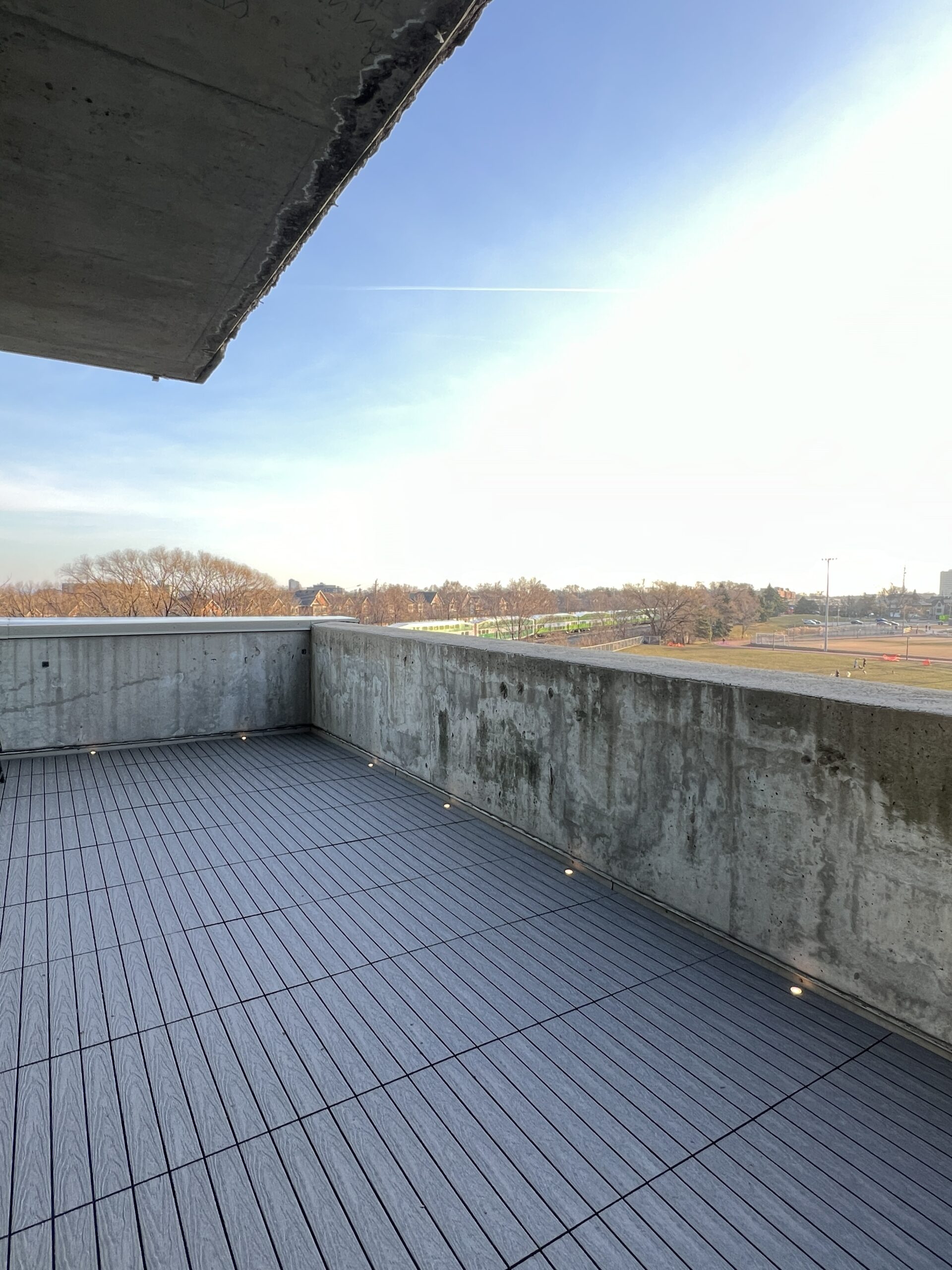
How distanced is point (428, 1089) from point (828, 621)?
376cm

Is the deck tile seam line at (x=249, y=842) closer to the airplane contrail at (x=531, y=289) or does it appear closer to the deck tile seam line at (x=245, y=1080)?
the deck tile seam line at (x=245, y=1080)

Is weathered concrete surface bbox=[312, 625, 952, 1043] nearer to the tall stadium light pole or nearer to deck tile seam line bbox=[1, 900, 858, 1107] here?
deck tile seam line bbox=[1, 900, 858, 1107]

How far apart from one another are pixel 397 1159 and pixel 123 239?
3.33 m

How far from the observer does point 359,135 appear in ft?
6.10

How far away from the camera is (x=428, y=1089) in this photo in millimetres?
1695

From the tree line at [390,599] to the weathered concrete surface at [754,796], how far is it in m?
1.34

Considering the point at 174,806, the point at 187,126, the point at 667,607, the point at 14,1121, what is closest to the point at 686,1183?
the point at 14,1121

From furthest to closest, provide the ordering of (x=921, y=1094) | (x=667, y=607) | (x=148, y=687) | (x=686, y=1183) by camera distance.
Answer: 1. (x=148, y=687)
2. (x=667, y=607)
3. (x=921, y=1094)
4. (x=686, y=1183)

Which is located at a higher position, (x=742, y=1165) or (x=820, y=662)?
(x=820, y=662)

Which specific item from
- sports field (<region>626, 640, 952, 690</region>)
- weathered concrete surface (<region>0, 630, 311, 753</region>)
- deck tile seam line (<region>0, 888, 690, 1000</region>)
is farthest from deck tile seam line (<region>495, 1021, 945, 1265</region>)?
weathered concrete surface (<region>0, 630, 311, 753</region>)

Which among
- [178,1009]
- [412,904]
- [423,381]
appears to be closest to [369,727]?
[412,904]

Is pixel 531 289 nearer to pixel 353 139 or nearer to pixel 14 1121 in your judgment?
pixel 353 139

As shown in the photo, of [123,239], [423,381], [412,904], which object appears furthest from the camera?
[423,381]

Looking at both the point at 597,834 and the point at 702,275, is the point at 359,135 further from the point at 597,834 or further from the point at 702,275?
the point at 702,275
